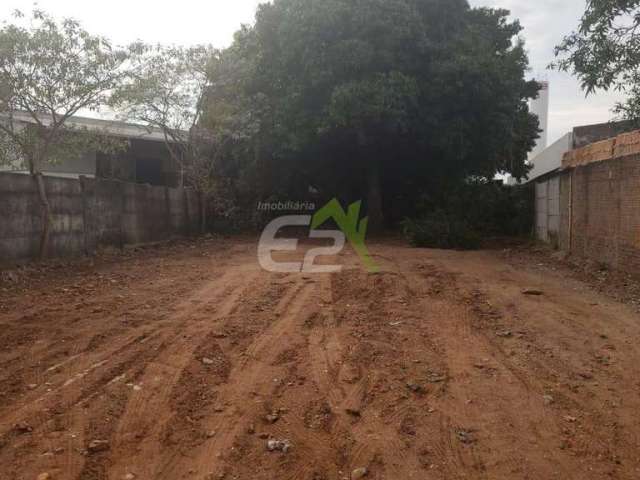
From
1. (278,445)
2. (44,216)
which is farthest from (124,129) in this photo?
(278,445)

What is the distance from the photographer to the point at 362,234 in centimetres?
Answer: 1647

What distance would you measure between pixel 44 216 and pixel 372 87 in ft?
24.9

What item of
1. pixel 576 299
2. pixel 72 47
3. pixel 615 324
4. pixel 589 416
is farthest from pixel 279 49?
pixel 589 416

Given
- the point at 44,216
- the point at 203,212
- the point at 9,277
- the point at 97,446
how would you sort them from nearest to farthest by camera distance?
the point at 97,446, the point at 9,277, the point at 44,216, the point at 203,212

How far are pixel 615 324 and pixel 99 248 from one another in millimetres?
9437

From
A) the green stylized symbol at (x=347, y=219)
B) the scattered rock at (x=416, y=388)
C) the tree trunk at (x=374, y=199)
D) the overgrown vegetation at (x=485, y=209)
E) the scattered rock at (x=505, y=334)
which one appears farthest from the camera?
the tree trunk at (x=374, y=199)

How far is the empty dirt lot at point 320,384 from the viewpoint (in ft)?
9.94

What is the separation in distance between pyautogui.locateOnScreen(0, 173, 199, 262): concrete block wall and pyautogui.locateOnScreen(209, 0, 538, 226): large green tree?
3565mm

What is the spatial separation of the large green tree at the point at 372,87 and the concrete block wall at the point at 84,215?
140 inches

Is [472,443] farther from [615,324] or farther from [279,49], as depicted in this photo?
[279,49]

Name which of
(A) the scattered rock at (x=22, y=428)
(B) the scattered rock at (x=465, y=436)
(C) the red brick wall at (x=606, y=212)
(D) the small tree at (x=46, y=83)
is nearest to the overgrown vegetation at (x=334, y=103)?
(D) the small tree at (x=46, y=83)

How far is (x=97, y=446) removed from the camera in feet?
10.2

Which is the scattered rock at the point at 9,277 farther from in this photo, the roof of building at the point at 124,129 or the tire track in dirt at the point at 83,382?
the roof of building at the point at 124,129

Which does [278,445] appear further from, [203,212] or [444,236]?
[203,212]
